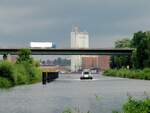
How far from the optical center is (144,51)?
178 meters

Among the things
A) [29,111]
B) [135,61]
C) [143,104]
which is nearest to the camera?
[143,104]

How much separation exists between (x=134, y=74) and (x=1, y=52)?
46.9 metres

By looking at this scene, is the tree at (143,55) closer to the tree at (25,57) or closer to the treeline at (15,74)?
the tree at (25,57)

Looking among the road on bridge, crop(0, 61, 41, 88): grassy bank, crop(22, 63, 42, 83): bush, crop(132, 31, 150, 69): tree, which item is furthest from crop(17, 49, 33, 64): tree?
the road on bridge

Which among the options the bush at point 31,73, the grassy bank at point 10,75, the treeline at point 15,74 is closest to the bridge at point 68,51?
the treeline at point 15,74

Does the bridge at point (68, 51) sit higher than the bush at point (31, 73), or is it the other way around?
the bridge at point (68, 51)

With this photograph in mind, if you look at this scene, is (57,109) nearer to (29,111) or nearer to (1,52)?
(29,111)

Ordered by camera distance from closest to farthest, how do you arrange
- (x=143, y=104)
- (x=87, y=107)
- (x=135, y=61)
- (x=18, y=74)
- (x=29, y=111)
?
(x=143, y=104)
(x=29, y=111)
(x=87, y=107)
(x=18, y=74)
(x=135, y=61)

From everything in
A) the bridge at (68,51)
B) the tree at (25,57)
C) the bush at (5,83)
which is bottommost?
the bush at (5,83)

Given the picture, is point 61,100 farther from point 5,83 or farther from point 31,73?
point 31,73

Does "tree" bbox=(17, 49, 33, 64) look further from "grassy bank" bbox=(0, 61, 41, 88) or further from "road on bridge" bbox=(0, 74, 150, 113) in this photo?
"road on bridge" bbox=(0, 74, 150, 113)

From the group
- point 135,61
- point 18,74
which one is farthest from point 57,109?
point 135,61

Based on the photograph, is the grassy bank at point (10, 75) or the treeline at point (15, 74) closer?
the grassy bank at point (10, 75)

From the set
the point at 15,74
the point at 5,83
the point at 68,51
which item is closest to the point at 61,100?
the point at 5,83
